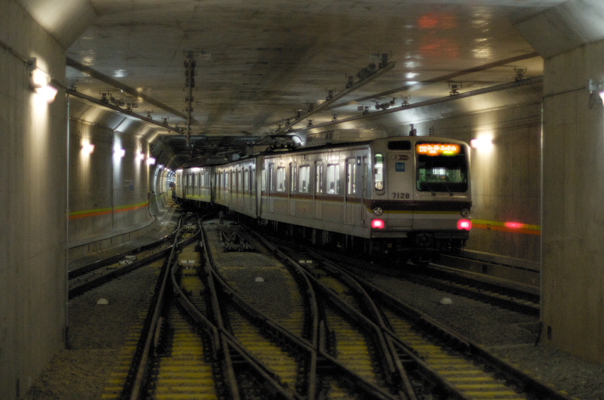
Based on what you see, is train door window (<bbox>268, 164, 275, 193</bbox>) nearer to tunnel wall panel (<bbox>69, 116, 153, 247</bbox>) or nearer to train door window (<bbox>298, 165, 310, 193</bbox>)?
train door window (<bbox>298, 165, 310, 193</bbox>)

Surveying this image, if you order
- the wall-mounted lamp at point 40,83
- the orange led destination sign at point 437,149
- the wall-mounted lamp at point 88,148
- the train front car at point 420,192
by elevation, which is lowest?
the train front car at point 420,192

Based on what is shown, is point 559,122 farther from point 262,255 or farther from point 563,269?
point 262,255

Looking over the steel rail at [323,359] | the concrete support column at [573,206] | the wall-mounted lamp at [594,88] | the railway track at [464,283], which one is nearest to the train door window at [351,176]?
the railway track at [464,283]

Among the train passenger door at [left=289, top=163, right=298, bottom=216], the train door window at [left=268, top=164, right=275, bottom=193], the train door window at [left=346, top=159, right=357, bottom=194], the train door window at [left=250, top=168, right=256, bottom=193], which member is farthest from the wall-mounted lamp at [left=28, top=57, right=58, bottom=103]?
the train door window at [left=250, top=168, right=256, bottom=193]

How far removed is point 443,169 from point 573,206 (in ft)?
20.2

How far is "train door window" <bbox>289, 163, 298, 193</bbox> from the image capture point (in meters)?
17.2

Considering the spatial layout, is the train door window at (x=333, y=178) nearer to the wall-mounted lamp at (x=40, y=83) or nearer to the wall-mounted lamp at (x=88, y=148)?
the wall-mounted lamp at (x=88, y=148)

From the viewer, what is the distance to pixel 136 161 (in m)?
24.3

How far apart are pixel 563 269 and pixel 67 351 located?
19.3 feet

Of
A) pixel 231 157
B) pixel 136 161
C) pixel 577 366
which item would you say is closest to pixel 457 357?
pixel 577 366

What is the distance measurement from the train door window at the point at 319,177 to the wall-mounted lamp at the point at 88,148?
676 centimetres

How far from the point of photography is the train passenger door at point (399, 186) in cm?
1256

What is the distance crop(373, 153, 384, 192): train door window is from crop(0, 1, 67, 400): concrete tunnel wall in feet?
23.1

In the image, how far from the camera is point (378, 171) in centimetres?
1259
